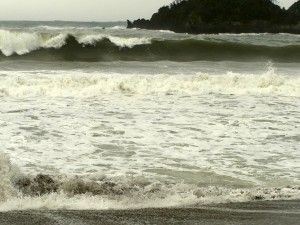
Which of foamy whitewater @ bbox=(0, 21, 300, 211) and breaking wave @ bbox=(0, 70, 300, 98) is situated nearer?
foamy whitewater @ bbox=(0, 21, 300, 211)

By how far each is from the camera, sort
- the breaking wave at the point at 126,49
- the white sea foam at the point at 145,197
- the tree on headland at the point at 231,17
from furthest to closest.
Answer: the tree on headland at the point at 231,17 → the breaking wave at the point at 126,49 → the white sea foam at the point at 145,197

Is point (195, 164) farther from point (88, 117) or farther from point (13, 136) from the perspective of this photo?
point (88, 117)

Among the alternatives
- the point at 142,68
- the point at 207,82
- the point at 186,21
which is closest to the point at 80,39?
the point at 142,68

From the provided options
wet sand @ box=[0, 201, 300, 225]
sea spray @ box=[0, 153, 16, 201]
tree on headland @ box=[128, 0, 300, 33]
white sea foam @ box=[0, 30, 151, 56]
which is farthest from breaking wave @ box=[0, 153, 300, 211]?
tree on headland @ box=[128, 0, 300, 33]

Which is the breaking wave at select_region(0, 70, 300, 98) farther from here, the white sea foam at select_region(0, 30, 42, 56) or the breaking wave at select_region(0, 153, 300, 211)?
the white sea foam at select_region(0, 30, 42, 56)

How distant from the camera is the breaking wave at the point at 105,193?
16.4 ft

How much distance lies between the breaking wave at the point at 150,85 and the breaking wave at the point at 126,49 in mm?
10394

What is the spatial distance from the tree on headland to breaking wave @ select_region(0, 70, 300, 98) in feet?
198

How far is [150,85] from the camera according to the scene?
15.2 metres

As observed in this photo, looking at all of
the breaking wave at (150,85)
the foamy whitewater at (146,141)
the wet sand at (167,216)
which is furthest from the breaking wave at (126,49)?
the wet sand at (167,216)

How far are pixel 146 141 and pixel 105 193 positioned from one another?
2.72 meters

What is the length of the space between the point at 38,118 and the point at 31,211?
206 inches

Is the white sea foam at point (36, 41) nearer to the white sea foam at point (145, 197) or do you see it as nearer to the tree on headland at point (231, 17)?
the white sea foam at point (145, 197)

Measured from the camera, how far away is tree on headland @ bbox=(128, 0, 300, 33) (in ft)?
254
